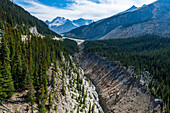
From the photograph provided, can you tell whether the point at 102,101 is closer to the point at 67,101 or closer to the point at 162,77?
the point at 67,101

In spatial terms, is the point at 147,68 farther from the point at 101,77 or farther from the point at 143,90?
the point at 101,77

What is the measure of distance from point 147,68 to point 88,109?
1565 inches

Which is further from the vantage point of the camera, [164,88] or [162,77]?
[162,77]

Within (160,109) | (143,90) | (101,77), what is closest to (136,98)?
(143,90)

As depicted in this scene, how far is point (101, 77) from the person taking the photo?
71000 mm

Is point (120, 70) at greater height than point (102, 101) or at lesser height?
greater

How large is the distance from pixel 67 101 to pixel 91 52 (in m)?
68.1

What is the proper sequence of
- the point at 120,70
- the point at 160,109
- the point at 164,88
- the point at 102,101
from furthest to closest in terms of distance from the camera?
the point at 120,70 → the point at 102,101 → the point at 164,88 → the point at 160,109

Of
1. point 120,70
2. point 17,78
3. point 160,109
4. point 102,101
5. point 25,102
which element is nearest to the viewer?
point 25,102

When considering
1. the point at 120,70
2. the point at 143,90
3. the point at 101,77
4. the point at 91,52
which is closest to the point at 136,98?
the point at 143,90

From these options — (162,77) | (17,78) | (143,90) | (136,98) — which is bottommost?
(136,98)

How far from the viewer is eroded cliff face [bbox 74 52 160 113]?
4178 centimetres

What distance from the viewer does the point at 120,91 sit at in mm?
52375

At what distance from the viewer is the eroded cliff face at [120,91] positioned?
137 ft
